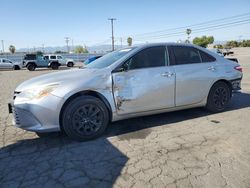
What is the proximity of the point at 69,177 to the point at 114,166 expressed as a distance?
58 centimetres

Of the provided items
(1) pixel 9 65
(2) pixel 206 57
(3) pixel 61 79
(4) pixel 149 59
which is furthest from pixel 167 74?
(1) pixel 9 65

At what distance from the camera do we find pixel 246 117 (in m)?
4.89

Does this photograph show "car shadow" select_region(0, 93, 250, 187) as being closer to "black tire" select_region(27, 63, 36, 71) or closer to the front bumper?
the front bumper

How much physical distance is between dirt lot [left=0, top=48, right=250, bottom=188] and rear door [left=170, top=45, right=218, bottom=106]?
546 millimetres

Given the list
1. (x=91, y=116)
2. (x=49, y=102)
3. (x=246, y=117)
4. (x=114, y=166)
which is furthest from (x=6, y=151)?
(x=246, y=117)

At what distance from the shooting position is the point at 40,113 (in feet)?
11.5

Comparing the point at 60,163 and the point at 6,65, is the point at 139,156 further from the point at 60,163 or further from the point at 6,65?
the point at 6,65

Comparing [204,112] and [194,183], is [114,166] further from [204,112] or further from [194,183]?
[204,112]

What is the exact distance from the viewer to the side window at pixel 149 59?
13.5 ft

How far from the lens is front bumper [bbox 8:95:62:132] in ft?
11.4

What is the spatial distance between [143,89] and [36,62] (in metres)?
24.7

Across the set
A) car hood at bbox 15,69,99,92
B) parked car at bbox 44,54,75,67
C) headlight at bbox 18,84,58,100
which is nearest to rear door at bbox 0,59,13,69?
parked car at bbox 44,54,75,67

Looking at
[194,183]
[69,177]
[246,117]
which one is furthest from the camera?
[246,117]

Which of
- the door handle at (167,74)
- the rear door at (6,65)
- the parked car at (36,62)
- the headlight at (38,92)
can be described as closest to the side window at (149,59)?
the door handle at (167,74)
